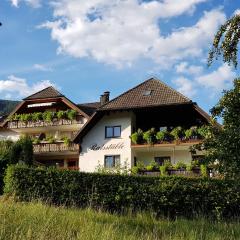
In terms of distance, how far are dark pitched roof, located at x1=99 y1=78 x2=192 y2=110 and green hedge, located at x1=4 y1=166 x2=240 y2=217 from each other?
1454 centimetres

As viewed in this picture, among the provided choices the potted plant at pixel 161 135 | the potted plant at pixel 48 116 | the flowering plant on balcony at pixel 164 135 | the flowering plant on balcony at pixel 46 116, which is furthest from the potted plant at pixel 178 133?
the potted plant at pixel 48 116

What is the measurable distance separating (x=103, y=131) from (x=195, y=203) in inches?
720

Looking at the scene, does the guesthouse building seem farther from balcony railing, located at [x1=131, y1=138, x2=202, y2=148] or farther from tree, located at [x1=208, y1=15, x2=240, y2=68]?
tree, located at [x1=208, y1=15, x2=240, y2=68]

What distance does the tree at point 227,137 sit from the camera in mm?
13922

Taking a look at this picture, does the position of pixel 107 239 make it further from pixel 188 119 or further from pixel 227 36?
pixel 188 119

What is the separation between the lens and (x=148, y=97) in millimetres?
40500

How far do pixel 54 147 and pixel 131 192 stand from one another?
22.7 meters

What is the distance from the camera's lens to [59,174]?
983 inches

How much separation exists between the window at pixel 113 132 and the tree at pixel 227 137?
83.3 ft

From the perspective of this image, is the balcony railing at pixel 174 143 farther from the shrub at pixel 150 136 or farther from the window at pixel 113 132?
the window at pixel 113 132

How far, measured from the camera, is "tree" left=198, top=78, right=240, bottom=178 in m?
13.9

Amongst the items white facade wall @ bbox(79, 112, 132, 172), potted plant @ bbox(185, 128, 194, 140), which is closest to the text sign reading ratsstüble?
white facade wall @ bbox(79, 112, 132, 172)

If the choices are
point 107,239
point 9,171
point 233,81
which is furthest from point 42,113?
point 107,239

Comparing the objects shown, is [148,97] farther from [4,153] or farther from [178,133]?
[4,153]
